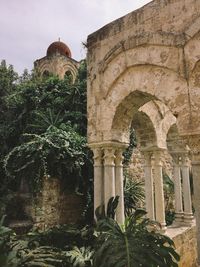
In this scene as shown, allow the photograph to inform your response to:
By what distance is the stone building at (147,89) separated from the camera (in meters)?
3.95

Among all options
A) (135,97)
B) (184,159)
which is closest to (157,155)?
(184,159)

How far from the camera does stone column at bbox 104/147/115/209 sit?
5000 mm

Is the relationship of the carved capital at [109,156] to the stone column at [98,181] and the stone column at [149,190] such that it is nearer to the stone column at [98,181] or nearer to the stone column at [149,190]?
the stone column at [98,181]

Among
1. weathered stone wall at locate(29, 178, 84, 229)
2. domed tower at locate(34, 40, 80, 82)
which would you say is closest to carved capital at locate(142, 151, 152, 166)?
weathered stone wall at locate(29, 178, 84, 229)

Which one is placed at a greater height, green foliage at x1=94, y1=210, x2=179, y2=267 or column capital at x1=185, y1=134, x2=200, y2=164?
column capital at x1=185, y1=134, x2=200, y2=164

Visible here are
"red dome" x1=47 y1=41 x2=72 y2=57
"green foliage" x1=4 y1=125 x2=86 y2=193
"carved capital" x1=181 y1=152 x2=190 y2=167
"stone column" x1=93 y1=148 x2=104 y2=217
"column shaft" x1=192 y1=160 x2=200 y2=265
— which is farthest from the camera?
"red dome" x1=47 y1=41 x2=72 y2=57

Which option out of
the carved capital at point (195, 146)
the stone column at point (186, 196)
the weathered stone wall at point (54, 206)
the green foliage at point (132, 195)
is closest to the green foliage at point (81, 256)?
the carved capital at point (195, 146)

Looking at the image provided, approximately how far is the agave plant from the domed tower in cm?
→ 1559

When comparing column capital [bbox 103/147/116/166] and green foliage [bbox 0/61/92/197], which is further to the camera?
green foliage [bbox 0/61/92/197]

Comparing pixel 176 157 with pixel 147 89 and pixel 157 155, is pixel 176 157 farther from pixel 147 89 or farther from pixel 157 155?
pixel 147 89

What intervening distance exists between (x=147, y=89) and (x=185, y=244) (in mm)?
3964

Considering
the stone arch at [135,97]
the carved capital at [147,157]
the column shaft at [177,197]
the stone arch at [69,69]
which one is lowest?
the column shaft at [177,197]

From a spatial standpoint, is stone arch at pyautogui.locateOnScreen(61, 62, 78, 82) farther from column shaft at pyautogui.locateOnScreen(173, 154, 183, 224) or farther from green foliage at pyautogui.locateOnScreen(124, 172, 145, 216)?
column shaft at pyautogui.locateOnScreen(173, 154, 183, 224)

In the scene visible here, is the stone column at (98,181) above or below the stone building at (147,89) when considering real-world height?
below
